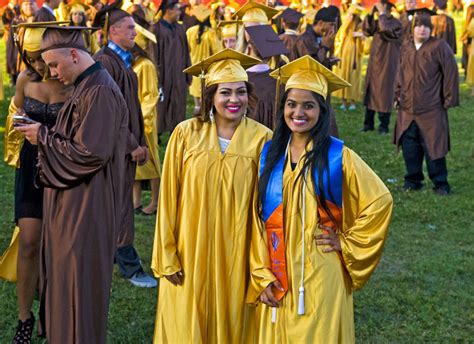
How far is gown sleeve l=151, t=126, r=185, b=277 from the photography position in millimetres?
4570

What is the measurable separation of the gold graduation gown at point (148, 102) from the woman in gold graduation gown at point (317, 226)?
386cm

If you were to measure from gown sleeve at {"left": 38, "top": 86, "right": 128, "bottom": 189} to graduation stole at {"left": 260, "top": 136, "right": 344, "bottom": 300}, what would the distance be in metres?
0.92

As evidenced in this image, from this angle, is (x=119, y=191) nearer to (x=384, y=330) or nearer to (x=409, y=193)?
(x=384, y=330)

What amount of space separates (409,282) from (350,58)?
9.77m

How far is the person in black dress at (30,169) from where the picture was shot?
202 inches

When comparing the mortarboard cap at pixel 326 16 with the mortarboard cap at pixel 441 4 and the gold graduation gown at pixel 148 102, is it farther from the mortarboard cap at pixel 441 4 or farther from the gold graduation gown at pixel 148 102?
the mortarboard cap at pixel 441 4

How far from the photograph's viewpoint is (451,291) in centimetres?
682

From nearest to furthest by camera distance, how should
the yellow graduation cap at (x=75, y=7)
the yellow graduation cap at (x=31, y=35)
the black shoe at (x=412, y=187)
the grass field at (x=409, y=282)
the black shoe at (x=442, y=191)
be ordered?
the yellow graduation cap at (x=31, y=35), the grass field at (x=409, y=282), the black shoe at (x=442, y=191), the black shoe at (x=412, y=187), the yellow graduation cap at (x=75, y=7)

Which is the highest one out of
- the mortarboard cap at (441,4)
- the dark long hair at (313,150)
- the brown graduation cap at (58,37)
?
the mortarboard cap at (441,4)

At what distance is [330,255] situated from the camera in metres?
4.16

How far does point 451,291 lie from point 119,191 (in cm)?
320

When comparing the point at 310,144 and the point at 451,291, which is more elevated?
the point at 310,144

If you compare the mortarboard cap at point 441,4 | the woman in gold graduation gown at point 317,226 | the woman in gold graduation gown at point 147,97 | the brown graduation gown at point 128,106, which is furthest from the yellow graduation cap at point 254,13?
the mortarboard cap at point 441,4

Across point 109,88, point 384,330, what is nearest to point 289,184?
point 109,88
